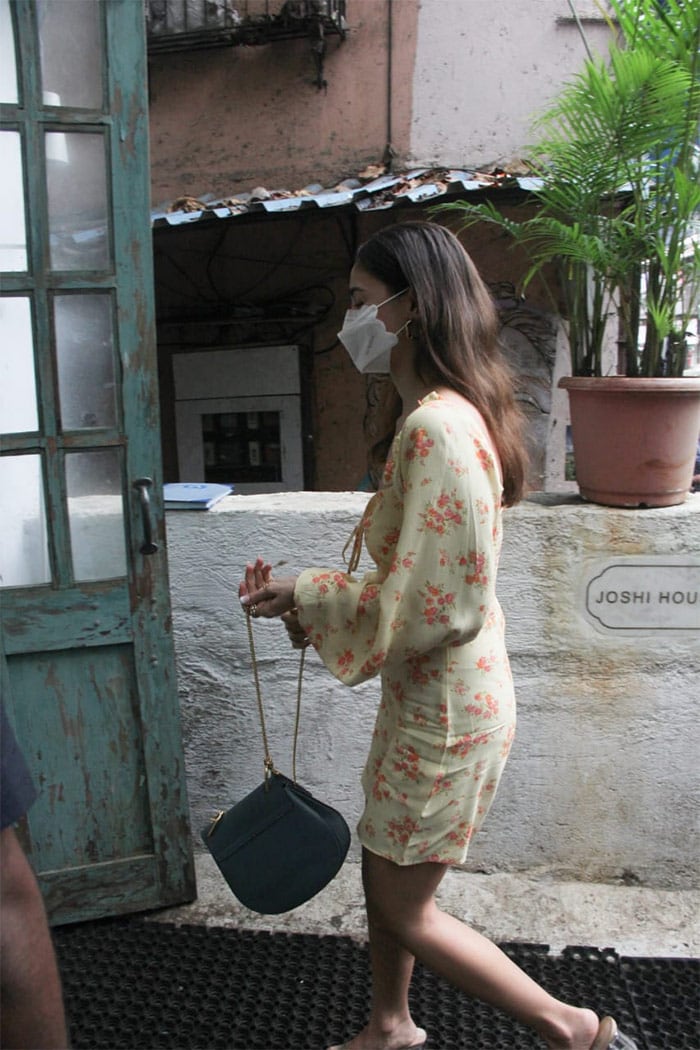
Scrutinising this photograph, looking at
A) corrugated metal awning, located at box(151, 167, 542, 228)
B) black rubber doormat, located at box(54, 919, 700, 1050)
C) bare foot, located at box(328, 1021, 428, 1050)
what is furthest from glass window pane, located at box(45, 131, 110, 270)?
corrugated metal awning, located at box(151, 167, 542, 228)

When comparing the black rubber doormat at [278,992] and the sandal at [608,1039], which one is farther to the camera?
the black rubber doormat at [278,992]

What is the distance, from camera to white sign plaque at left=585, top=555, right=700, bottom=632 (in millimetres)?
2609

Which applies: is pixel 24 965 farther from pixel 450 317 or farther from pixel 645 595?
pixel 645 595

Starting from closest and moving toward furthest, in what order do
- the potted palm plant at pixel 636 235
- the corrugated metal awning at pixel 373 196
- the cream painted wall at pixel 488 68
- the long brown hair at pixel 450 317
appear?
the long brown hair at pixel 450 317, the potted palm plant at pixel 636 235, the corrugated metal awning at pixel 373 196, the cream painted wall at pixel 488 68

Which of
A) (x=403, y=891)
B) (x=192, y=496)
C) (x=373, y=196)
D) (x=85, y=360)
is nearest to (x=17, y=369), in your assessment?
(x=85, y=360)

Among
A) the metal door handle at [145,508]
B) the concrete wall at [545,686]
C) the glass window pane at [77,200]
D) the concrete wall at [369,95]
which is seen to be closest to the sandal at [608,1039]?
the concrete wall at [545,686]

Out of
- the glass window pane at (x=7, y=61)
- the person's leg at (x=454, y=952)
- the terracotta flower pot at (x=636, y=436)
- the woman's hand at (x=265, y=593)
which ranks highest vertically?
the glass window pane at (x=7, y=61)

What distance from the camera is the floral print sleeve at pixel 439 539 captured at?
5.08 feet

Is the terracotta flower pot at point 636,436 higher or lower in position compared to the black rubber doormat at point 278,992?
higher

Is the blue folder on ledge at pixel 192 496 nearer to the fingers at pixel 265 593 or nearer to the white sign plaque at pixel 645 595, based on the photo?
the fingers at pixel 265 593

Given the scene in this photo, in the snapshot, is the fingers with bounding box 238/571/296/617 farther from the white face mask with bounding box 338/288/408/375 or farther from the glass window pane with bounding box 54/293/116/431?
the glass window pane with bounding box 54/293/116/431

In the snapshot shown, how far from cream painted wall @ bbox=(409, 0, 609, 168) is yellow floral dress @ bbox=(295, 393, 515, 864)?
4.97 metres

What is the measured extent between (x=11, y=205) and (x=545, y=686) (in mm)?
1995

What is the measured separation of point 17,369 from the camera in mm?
2305
